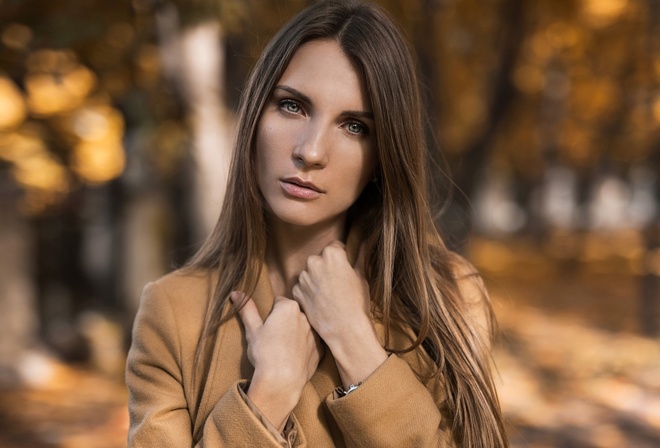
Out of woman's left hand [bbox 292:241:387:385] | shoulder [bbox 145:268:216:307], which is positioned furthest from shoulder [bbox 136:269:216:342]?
woman's left hand [bbox 292:241:387:385]

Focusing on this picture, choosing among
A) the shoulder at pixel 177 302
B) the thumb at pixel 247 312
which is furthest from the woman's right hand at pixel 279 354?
the shoulder at pixel 177 302

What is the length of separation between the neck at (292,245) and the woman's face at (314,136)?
0.16 meters

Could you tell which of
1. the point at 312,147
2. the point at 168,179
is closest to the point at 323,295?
the point at 312,147

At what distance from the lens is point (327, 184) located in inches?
70.4

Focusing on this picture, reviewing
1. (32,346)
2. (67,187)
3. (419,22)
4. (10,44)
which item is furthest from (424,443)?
(67,187)

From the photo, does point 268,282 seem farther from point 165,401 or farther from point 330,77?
point 330,77

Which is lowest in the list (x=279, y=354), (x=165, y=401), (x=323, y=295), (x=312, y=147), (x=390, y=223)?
(x=165, y=401)

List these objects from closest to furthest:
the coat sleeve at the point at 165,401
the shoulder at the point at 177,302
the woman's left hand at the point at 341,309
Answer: the coat sleeve at the point at 165,401 → the woman's left hand at the point at 341,309 → the shoulder at the point at 177,302

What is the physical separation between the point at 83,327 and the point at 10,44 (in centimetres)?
452

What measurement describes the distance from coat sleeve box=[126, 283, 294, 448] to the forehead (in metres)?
0.67

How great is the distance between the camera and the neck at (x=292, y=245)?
200 cm

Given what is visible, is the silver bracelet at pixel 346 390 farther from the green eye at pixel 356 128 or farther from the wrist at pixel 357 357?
the green eye at pixel 356 128

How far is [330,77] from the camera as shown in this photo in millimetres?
1743

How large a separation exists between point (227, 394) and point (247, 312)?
0.24 m
